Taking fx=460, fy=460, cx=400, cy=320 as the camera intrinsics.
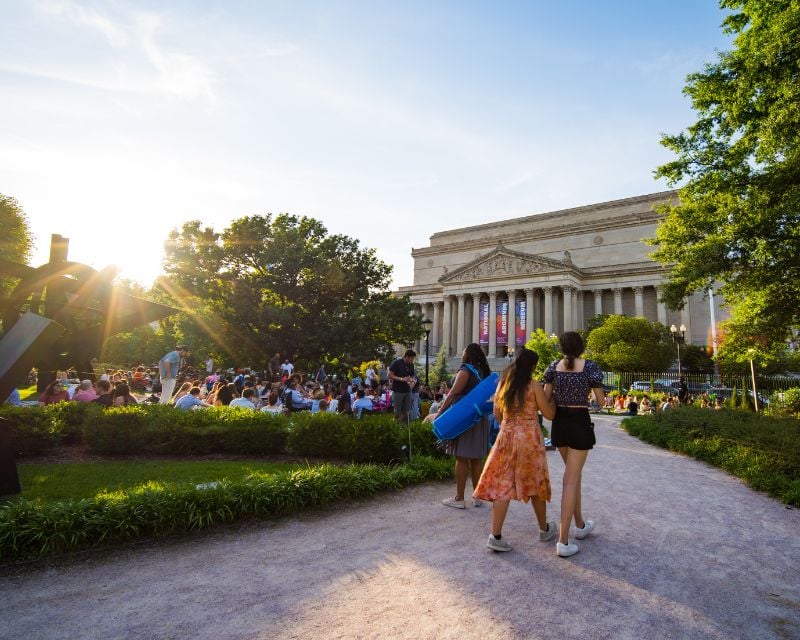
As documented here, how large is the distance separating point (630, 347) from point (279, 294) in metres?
30.2

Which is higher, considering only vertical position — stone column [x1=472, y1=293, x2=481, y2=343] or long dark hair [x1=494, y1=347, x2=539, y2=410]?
stone column [x1=472, y1=293, x2=481, y2=343]

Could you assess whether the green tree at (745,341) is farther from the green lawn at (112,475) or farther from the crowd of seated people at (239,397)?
the green lawn at (112,475)

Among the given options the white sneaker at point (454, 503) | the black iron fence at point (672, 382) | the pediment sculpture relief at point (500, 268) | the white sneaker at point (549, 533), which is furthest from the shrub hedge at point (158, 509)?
the pediment sculpture relief at point (500, 268)

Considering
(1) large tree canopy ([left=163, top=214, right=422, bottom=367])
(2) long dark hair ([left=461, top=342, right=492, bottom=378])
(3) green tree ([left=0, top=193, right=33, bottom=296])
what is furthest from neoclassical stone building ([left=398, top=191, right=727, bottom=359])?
(2) long dark hair ([left=461, top=342, right=492, bottom=378])

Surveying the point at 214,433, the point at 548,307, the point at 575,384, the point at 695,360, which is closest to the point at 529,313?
the point at 548,307

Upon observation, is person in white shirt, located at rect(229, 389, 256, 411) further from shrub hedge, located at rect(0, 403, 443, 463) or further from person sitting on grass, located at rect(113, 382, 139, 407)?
person sitting on grass, located at rect(113, 382, 139, 407)

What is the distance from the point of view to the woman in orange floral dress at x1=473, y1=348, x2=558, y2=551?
466 centimetres

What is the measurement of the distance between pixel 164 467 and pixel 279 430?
2230 mm

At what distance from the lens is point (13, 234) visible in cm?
3678

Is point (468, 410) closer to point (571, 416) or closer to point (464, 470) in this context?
point (464, 470)

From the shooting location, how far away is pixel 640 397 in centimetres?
3020

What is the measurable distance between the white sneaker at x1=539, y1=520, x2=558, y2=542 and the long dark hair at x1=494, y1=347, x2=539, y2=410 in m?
1.44

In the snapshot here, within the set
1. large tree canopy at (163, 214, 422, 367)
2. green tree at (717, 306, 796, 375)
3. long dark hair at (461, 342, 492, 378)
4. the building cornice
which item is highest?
the building cornice

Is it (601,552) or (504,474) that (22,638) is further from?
(601,552)
